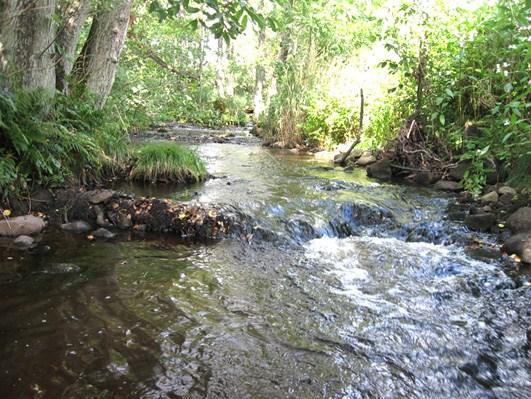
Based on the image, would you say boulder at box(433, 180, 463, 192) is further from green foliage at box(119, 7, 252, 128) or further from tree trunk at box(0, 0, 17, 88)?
tree trunk at box(0, 0, 17, 88)

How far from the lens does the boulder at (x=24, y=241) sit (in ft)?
13.9

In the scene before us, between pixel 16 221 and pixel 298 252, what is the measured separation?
10.0ft

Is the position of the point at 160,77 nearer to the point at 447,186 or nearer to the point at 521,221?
the point at 447,186

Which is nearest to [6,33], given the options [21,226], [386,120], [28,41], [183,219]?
[28,41]

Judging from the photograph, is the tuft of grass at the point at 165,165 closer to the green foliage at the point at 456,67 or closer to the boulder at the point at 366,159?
the green foliage at the point at 456,67

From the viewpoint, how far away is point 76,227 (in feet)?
16.0

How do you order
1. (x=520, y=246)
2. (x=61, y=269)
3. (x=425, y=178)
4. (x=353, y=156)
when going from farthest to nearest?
(x=353, y=156) → (x=425, y=178) → (x=520, y=246) → (x=61, y=269)

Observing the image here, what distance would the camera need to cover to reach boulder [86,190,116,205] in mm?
5223

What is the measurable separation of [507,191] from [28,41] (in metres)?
6.54

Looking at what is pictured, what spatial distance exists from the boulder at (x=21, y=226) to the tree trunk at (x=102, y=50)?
2454 mm

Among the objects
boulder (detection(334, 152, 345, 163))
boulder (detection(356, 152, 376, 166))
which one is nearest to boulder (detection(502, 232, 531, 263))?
boulder (detection(356, 152, 376, 166))

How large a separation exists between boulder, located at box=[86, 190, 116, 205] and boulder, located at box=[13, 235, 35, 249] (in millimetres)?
954

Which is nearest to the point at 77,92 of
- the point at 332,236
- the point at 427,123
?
the point at 332,236

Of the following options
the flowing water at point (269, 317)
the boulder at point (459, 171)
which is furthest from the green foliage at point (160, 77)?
the boulder at point (459, 171)
